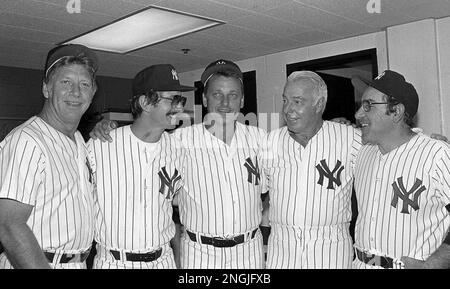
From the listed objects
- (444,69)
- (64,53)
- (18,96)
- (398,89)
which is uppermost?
(18,96)

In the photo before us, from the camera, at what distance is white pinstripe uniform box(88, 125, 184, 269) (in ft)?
6.08

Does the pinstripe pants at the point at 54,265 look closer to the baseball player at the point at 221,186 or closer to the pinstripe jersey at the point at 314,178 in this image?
the baseball player at the point at 221,186

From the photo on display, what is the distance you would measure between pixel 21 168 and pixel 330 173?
138 centimetres

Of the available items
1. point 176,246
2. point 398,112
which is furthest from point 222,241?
point 398,112

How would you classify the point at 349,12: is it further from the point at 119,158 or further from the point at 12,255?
the point at 12,255

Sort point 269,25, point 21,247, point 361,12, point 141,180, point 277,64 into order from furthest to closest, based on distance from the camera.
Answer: point 277,64 → point 269,25 → point 361,12 → point 141,180 → point 21,247

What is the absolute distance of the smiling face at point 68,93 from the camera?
1686 millimetres

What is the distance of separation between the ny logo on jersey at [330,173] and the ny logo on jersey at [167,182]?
70cm

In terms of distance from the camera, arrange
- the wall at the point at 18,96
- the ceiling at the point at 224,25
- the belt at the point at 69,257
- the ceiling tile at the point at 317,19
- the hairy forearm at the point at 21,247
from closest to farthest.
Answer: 1. the hairy forearm at the point at 21,247
2. the belt at the point at 69,257
3. the ceiling at the point at 224,25
4. the ceiling tile at the point at 317,19
5. the wall at the point at 18,96

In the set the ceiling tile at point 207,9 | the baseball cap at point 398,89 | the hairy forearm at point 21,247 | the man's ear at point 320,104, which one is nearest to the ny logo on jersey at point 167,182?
the hairy forearm at point 21,247

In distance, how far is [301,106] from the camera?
7.14 feet

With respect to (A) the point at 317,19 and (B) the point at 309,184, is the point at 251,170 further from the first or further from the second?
(A) the point at 317,19

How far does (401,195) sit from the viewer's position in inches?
71.4
